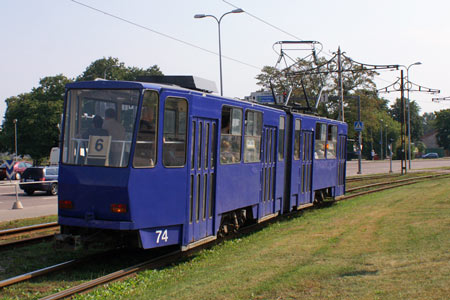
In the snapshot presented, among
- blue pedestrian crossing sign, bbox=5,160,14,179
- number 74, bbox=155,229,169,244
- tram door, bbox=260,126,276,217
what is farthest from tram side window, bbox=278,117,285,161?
blue pedestrian crossing sign, bbox=5,160,14,179

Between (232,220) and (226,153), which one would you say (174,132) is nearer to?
(226,153)

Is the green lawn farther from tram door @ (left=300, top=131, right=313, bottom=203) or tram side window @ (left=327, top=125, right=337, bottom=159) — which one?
tram side window @ (left=327, top=125, right=337, bottom=159)

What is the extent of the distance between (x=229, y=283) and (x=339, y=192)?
1292 cm

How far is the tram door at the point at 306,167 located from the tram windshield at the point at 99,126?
7.98 meters

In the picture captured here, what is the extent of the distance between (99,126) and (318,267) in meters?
4.10

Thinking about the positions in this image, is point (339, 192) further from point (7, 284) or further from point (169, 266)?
point (7, 284)

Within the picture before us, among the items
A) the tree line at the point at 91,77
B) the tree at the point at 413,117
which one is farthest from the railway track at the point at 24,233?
the tree at the point at 413,117

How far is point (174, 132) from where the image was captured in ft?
28.8

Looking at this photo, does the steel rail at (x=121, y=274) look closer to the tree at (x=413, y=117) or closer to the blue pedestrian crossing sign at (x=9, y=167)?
the blue pedestrian crossing sign at (x=9, y=167)

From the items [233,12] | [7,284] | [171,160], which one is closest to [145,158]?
[171,160]

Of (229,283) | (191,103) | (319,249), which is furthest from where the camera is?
(319,249)

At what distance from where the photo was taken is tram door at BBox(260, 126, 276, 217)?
40.9 feet

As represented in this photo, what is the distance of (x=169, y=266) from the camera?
29.9 ft

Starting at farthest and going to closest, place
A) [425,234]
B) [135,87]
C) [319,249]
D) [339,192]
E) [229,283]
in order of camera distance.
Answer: [339,192] < [425,234] < [319,249] < [135,87] < [229,283]
